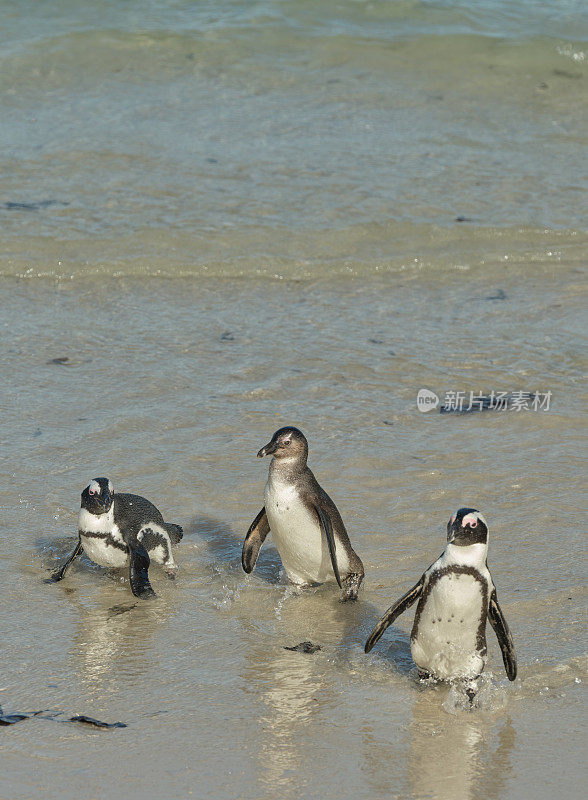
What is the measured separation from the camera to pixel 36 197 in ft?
32.3

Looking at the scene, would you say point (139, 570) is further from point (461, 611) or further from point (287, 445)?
point (461, 611)

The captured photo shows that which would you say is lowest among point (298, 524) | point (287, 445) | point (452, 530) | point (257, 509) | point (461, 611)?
point (257, 509)

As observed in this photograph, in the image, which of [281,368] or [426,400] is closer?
[426,400]

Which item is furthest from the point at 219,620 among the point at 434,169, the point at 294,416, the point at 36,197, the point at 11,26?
the point at 11,26

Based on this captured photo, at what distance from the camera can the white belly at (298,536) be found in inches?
190

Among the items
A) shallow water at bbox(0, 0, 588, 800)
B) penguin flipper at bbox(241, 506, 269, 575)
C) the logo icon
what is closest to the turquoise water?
shallow water at bbox(0, 0, 588, 800)

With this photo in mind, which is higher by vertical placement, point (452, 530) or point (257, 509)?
point (452, 530)

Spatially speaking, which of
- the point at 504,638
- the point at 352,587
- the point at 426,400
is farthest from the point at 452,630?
the point at 426,400

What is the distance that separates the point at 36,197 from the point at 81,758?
23.6 feet

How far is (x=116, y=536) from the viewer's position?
483cm

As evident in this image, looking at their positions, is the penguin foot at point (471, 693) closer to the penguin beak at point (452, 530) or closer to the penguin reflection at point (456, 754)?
the penguin reflection at point (456, 754)

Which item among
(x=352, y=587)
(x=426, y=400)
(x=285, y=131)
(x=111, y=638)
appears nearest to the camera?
(x=111, y=638)

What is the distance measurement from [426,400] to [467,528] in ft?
8.81

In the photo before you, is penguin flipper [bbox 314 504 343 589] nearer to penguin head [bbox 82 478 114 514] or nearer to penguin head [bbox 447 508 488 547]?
penguin head [bbox 447 508 488 547]
